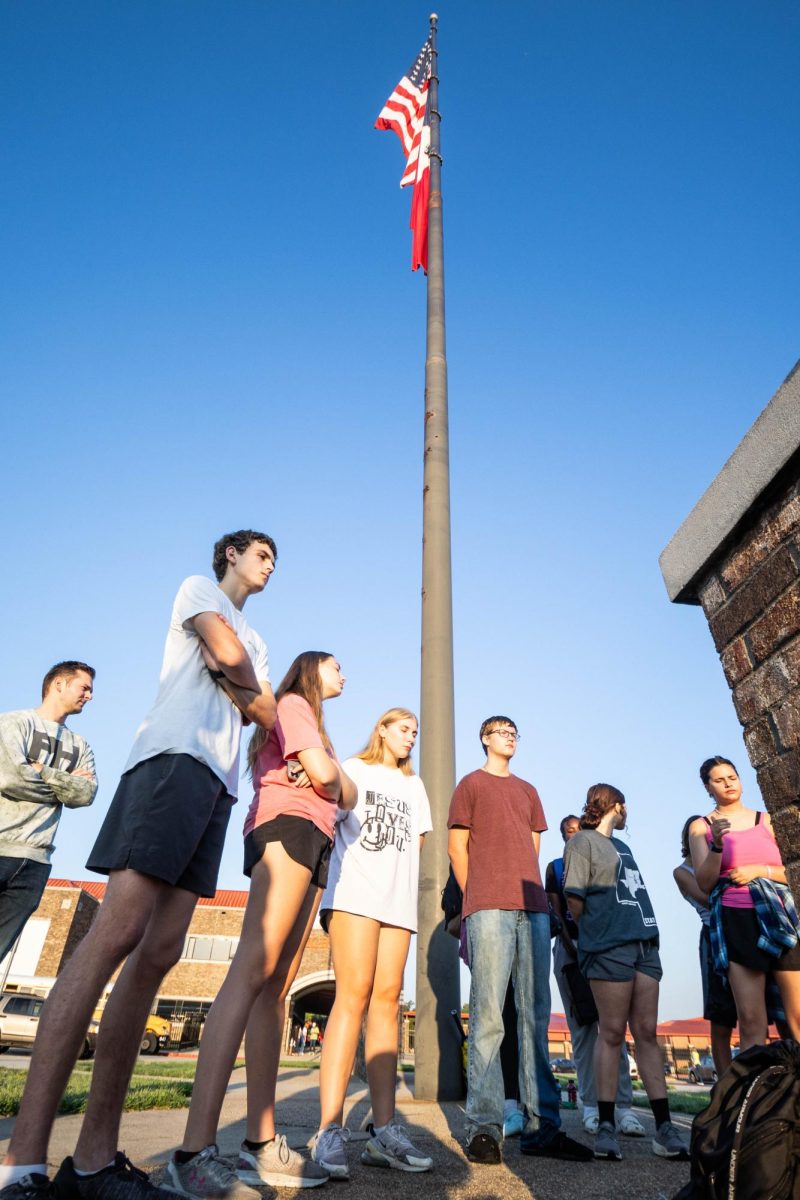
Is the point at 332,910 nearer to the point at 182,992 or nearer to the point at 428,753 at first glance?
the point at 428,753

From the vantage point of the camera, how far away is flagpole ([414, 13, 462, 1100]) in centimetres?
517

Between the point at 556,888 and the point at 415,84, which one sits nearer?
the point at 556,888

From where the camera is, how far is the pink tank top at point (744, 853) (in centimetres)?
359

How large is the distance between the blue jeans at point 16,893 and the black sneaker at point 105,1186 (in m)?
1.79

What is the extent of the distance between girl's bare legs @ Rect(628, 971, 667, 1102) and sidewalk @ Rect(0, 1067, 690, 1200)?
35 centimetres

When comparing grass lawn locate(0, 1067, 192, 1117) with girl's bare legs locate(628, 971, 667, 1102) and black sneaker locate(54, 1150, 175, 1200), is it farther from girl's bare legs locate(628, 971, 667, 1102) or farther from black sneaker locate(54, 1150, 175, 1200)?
girl's bare legs locate(628, 971, 667, 1102)

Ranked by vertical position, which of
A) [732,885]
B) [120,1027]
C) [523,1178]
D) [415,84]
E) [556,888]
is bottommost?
[523,1178]

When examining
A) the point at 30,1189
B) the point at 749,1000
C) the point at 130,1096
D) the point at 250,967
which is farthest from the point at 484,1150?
the point at 130,1096

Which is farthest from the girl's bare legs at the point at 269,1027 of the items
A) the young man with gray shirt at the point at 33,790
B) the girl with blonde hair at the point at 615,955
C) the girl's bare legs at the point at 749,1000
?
the girl's bare legs at the point at 749,1000

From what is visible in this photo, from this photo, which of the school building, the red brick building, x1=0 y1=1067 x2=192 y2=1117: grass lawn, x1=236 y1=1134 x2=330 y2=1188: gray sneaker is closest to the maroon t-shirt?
x1=236 y1=1134 x2=330 y2=1188: gray sneaker

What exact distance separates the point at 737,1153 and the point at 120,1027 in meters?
1.52

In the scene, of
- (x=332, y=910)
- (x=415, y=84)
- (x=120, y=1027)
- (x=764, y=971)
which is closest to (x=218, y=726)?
(x=120, y=1027)

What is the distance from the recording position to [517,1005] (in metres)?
3.41

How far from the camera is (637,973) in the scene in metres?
3.94
